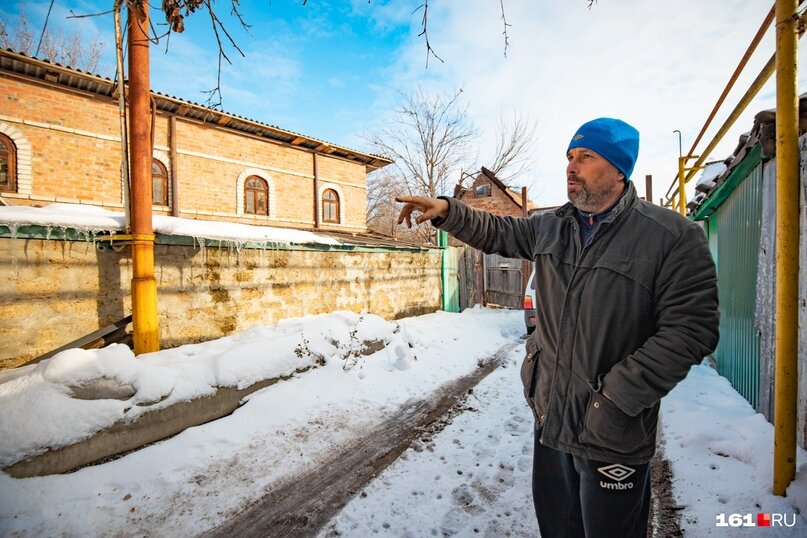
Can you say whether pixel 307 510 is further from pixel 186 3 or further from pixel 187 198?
pixel 187 198

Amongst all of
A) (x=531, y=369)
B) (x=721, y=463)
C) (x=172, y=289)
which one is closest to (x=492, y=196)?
(x=172, y=289)

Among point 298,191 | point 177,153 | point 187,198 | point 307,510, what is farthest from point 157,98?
point 307,510

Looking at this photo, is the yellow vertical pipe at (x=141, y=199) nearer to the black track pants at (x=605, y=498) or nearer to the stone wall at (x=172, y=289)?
the stone wall at (x=172, y=289)

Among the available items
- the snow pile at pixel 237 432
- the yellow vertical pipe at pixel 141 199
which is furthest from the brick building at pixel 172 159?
the snow pile at pixel 237 432

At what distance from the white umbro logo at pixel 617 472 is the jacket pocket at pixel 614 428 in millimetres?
77

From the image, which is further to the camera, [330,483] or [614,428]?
[330,483]

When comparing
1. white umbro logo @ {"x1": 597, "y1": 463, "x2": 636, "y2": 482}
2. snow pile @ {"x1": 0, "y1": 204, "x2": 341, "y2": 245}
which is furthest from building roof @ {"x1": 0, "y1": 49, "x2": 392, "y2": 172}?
white umbro logo @ {"x1": 597, "y1": 463, "x2": 636, "y2": 482}

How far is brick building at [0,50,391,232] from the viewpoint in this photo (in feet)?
26.6

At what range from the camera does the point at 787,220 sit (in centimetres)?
195

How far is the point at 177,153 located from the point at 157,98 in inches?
59.0

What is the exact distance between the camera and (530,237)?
6.63 feet

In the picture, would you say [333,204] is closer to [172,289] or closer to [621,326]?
[172,289]

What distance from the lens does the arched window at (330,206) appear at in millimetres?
13898

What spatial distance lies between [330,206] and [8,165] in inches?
342
